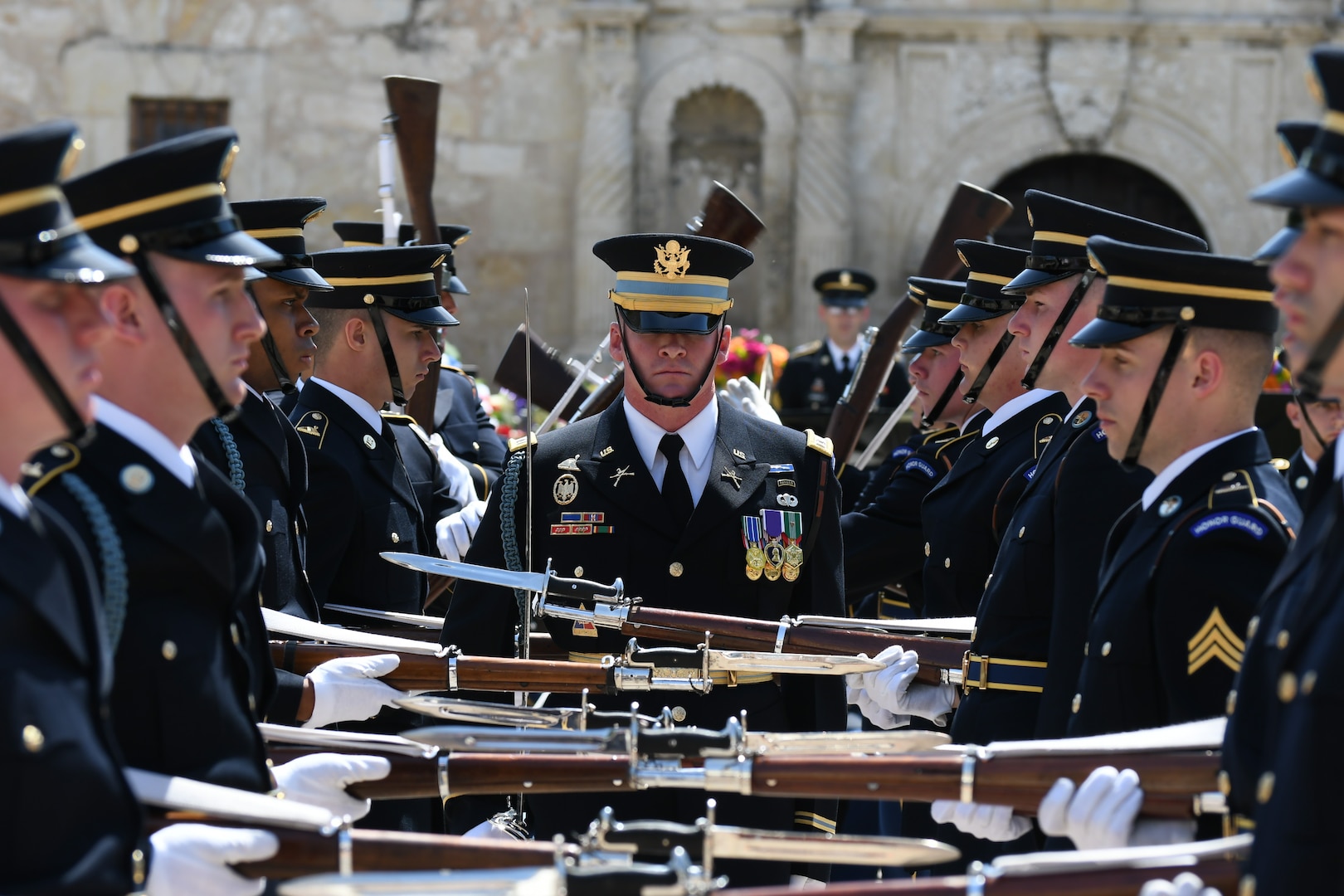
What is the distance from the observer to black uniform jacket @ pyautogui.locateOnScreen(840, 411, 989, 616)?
19.3ft

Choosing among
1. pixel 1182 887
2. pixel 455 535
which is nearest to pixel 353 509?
pixel 455 535

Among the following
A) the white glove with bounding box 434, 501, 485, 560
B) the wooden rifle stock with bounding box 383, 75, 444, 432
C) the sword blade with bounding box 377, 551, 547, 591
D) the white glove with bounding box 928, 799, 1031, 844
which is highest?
the wooden rifle stock with bounding box 383, 75, 444, 432

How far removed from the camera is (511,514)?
459cm

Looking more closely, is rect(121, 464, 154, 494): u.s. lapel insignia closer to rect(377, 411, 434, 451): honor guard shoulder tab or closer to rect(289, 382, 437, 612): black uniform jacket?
rect(289, 382, 437, 612): black uniform jacket

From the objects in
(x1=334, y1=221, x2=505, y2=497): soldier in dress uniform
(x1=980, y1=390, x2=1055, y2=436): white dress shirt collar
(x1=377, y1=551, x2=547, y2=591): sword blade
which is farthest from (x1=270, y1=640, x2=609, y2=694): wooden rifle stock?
(x1=334, y1=221, x2=505, y2=497): soldier in dress uniform

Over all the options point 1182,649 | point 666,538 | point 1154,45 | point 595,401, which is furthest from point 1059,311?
point 1154,45

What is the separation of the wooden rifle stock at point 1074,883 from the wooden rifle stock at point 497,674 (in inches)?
58.5

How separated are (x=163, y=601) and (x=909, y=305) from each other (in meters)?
5.52

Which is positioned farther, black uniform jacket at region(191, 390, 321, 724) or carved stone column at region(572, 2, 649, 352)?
carved stone column at region(572, 2, 649, 352)

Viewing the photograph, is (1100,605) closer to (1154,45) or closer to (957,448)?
(957,448)

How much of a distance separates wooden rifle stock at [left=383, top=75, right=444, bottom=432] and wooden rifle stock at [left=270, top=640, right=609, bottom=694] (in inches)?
128

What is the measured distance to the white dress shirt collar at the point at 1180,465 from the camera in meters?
3.35

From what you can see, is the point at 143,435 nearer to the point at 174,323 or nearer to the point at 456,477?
the point at 174,323

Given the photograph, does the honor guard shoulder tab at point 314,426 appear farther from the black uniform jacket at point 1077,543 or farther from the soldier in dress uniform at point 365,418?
the black uniform jacket at point 1077,543
